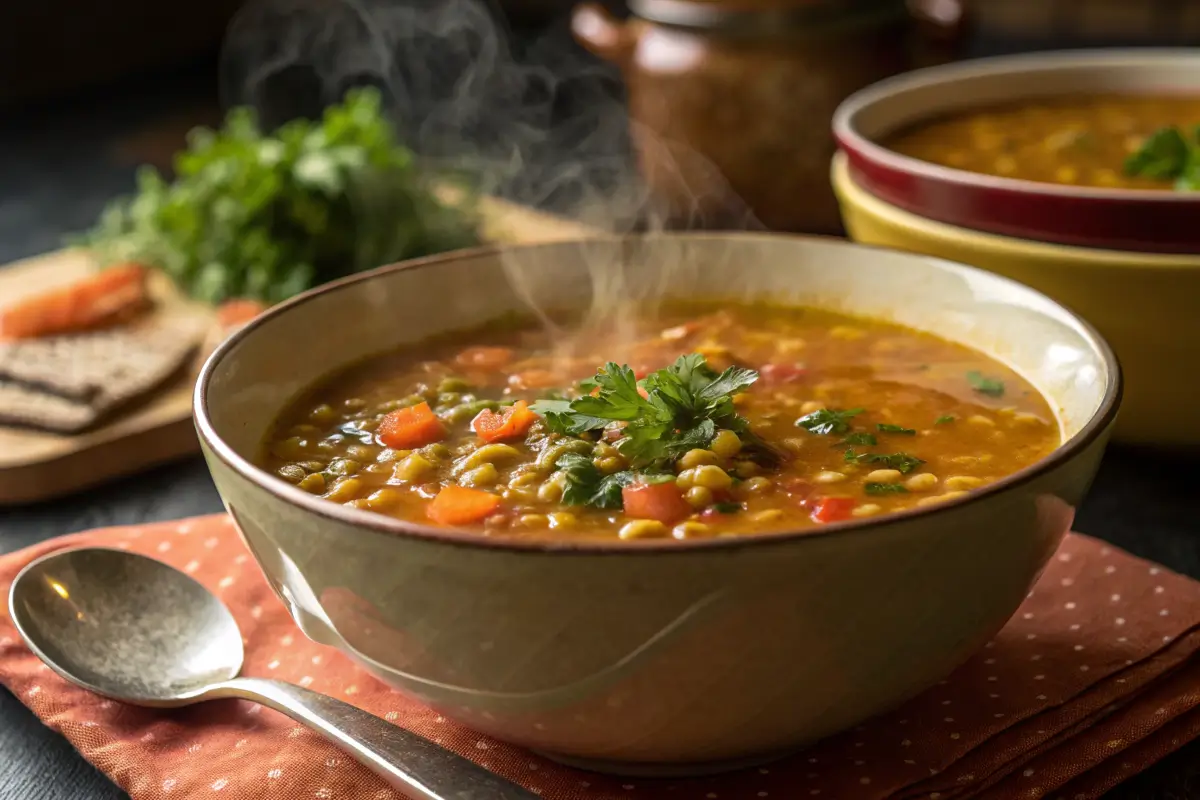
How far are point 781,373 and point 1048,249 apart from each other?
605 mm

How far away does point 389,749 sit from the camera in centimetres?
161

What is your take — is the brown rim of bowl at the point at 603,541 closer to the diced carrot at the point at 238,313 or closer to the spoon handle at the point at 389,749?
the spoon handle at the point at 389,749

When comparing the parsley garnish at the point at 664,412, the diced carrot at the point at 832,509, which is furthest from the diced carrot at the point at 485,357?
the diced carrot at the point at 832,509

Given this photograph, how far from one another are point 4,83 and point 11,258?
75.2 inches

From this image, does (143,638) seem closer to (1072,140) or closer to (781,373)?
(781,373)

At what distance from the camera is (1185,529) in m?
2.38

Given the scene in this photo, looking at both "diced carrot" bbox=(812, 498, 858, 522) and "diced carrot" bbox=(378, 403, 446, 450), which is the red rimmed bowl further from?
"diced carrot" bbox=(378, 403, 446, 450)

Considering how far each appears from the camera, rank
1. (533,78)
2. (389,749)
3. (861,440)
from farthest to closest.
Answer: (533,78), (861,440), (389,749)

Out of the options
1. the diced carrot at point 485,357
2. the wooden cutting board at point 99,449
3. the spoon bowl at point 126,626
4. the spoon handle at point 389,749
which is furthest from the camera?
the wooden cutting board at point 99,449

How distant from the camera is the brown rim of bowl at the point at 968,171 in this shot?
7.87 ft

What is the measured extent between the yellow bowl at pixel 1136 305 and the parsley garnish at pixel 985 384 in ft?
1.22

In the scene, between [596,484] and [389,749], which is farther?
[596,484]

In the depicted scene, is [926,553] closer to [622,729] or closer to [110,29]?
[622,729]

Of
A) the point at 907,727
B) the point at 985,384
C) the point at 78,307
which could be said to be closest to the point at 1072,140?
the point at 985,384
